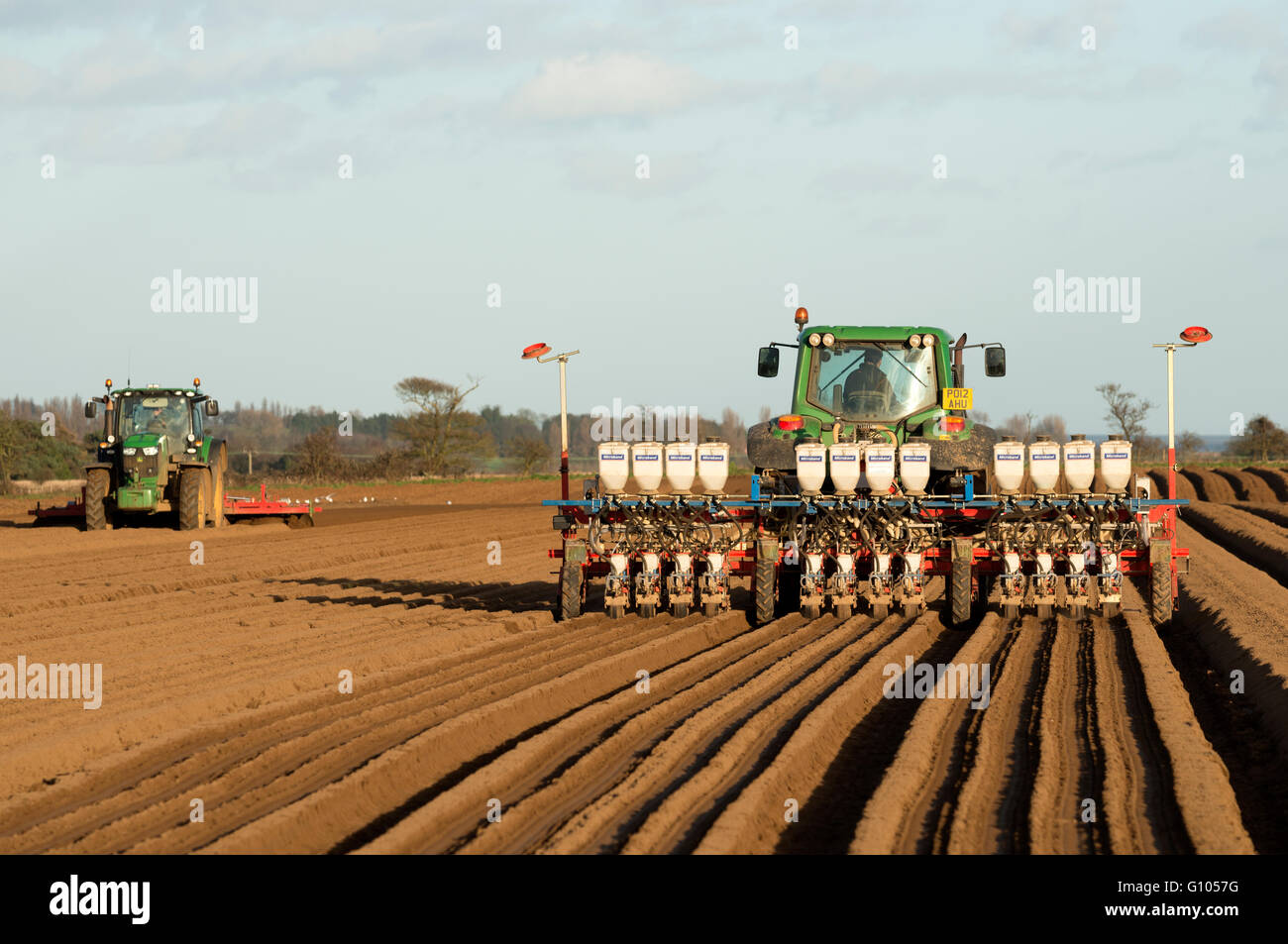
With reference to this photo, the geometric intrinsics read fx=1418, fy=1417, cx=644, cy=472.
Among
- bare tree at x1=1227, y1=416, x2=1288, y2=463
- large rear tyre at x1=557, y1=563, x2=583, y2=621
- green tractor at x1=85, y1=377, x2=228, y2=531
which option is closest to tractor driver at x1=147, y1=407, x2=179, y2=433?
green tractor at x1=85, y1=377, x2=228, y2=531

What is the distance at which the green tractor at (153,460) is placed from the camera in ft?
78.2

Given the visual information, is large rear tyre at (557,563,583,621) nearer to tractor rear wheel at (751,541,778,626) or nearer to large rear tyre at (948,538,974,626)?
tractor rear wheel at (751,541,778,626)

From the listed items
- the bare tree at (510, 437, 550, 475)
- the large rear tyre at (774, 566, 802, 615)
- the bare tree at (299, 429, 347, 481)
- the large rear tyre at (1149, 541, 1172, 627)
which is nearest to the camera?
the large rear tyre at (1149, 541, 1172, 627)

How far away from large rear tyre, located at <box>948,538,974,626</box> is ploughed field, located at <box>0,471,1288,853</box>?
26 centimetres

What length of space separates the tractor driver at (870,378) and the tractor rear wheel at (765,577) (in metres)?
2.28

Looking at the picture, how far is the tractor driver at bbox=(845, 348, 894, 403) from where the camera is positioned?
1450 centimetres

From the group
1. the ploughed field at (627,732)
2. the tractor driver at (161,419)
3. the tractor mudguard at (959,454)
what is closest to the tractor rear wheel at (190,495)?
the tractor driver at (161,419)

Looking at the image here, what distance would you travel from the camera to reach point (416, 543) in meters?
23.9

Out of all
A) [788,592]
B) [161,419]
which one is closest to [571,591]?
[788,592]

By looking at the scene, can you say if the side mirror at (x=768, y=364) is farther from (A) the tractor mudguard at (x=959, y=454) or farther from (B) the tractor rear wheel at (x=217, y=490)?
(B) the tractor rear wheel at (x=217, y=490)

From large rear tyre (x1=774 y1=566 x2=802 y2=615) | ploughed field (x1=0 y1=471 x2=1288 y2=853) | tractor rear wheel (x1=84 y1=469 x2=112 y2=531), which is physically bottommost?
A: ploughed field (x1=0 y1=471 x2=1288 y2=853)

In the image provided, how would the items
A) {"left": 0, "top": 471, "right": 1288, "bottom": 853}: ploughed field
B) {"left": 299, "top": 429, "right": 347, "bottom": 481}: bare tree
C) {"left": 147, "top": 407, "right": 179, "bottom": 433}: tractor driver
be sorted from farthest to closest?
{"left": 299, "top": 429, "right": 347, "bottom": 481}: bare tree
{"left": 147, "top": 407, "right": 179, "bottom": 433}: tractor driver
{"left": 0, "top": 471, "right": 1288, "bottom": 853}: ploughed field

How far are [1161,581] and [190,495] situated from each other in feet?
53.9
